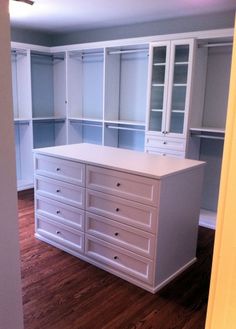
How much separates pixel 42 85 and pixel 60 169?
2.75 meters

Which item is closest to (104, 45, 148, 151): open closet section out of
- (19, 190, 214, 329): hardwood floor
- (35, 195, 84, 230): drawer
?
(35, 195, 84, 230): drawer

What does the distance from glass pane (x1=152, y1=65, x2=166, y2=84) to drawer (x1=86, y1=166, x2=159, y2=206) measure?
5.64 feet

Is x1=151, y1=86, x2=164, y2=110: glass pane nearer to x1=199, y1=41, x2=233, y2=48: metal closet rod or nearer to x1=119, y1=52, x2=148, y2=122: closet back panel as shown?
x1=119, y1=52, x2=148, y2=122: closet back panel

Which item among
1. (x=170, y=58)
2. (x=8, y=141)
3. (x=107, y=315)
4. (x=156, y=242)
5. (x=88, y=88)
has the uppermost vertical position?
(x=170, y=58)

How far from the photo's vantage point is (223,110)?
12.1 ft

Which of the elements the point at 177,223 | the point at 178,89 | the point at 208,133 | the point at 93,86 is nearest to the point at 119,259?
the point at 177,223

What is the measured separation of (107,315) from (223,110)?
263 cm

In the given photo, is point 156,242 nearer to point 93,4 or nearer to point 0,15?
point 0,15

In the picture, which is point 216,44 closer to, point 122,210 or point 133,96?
point 133,96

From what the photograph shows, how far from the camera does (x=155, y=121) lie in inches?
154

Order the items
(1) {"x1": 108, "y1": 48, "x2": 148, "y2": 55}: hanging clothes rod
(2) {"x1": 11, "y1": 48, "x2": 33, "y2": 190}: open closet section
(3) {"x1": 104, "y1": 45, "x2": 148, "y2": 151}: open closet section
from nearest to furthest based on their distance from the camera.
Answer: (1) {"x1": 108, "y1": 48, "x2": 148, "y2": 55}: hanging clothes rod, (3) {"x1": 104, "y1": 45, "x2": 148, "y2": 151}: open closet section, (2) {"x1": 11, "y1": 48, "x2": 33, "y2": 190}: open closet section

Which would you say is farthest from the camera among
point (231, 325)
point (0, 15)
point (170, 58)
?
point (170, 58)

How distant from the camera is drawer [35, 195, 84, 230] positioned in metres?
2.80

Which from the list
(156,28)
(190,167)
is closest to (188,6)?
(156,28)
